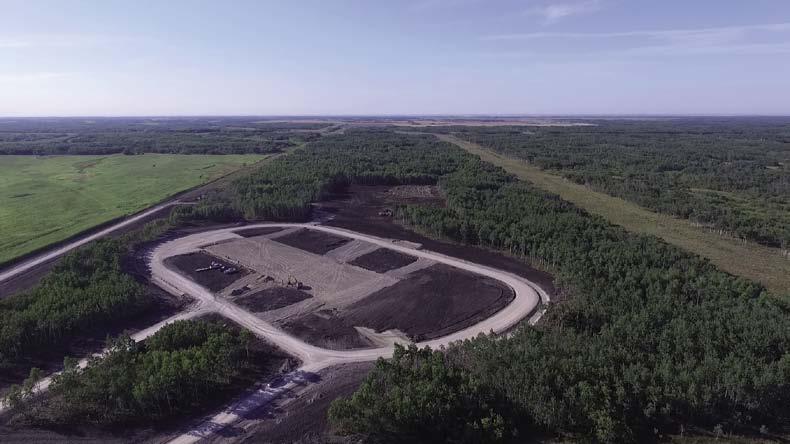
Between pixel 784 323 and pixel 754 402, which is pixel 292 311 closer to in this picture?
pixel 754 402

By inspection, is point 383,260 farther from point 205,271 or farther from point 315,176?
point 315,176

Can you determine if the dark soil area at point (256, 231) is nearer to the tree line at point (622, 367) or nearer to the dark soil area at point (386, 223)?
the dark soil area at point (386, 223)

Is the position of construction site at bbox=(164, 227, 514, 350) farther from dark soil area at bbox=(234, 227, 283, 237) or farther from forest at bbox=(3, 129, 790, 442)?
forest at bbox=(3, 129, 790, 442)

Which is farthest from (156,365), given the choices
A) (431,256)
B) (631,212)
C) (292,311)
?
(631,212)

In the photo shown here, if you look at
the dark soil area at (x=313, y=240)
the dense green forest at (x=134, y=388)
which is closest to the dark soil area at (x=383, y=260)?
the dark soil area at (x=313, y=240)

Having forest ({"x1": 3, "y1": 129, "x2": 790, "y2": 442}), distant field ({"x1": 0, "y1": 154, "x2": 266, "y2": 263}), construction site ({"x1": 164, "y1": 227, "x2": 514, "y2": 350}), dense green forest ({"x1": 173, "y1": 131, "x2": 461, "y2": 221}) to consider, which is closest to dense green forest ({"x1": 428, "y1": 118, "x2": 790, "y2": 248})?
forest ({"x1": 3, "y1": 129, "x2": 790, "y2": 442})

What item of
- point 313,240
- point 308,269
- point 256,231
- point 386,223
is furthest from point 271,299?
point 386,223
